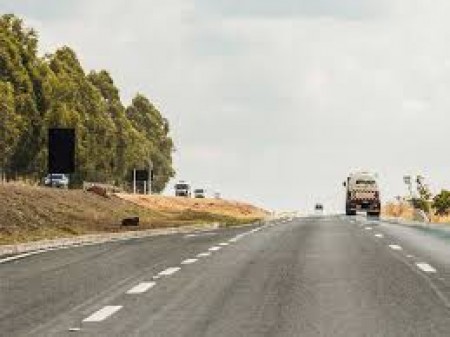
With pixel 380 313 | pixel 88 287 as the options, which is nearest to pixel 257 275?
pixel 88 287

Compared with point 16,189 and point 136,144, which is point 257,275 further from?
point 136,144

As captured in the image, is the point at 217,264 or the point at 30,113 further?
the point at 30,113

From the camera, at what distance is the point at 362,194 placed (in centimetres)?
8231

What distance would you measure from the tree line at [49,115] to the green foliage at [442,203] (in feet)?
83.4

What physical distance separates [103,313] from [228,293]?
2604 millimetres

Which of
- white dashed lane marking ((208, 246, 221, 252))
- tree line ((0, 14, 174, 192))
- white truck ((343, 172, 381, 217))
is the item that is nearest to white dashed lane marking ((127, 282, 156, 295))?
white dashed lane marking ((208, 246, 221, 252))

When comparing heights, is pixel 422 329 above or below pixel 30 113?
below

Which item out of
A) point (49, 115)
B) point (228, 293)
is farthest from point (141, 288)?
point (49, 115)

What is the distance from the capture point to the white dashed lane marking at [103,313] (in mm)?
11312

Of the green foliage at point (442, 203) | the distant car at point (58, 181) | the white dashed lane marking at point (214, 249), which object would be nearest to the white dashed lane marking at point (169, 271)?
the white dashed lane marking at point (214, 249)

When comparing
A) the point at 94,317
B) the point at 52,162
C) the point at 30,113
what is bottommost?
the point at 94,317

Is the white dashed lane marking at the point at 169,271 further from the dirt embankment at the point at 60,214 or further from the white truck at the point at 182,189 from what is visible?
the white truck at the point at 182,189

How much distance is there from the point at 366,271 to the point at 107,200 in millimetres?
46746

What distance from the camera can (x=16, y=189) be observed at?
48781 mm
